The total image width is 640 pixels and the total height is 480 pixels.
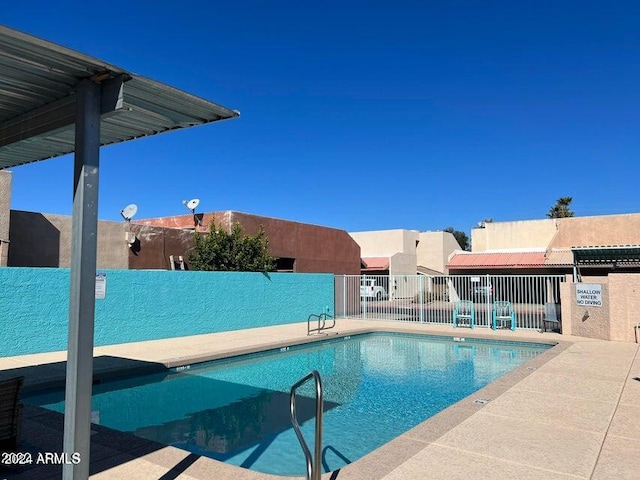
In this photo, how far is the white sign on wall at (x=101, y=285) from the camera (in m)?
11.9

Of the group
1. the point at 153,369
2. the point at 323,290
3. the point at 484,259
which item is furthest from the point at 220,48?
the point at 484,259

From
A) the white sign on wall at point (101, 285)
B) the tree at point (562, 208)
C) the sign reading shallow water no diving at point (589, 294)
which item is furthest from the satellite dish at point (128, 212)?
the tree at point (562, 208)

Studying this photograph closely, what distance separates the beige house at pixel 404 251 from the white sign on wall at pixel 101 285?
26.7m

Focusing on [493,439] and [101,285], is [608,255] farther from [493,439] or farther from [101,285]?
[101,285]

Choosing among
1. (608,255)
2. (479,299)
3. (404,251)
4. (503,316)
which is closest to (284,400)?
(503,316)

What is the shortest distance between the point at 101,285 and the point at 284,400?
607 cm

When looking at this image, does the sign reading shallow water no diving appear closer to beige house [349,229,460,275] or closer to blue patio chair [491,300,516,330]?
blue patio chair [491,300,516,330]

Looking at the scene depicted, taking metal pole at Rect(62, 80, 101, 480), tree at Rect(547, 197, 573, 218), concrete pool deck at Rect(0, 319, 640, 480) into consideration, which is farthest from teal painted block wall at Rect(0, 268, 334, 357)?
tree at Rect(547, 197, 573, 218)

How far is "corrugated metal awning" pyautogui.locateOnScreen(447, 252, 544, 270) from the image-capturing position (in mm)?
29016

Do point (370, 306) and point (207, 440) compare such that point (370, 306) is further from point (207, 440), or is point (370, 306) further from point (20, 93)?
point (20, 93)

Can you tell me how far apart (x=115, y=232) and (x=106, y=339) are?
21.2 feet

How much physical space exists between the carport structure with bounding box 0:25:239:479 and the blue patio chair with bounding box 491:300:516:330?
1569 centimetres

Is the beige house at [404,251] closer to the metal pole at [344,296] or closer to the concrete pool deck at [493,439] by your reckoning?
the metal pole at [344,296]

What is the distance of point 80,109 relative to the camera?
12.3ft
